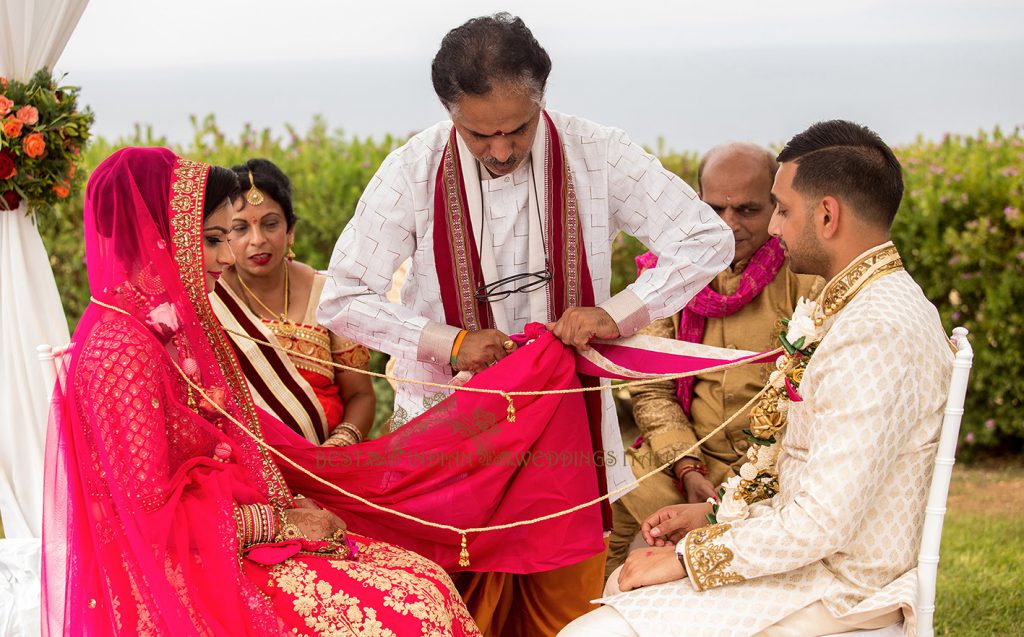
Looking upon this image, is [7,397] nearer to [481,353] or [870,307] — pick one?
[481,353]

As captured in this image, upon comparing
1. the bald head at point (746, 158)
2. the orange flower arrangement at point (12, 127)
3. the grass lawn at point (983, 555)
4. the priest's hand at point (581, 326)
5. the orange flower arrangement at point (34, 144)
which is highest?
the orange flower arrangement at point (12, 127)

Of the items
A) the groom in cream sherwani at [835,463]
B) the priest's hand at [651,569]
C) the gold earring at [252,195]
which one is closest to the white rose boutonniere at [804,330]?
the groom in cream sherwani at [835,463]

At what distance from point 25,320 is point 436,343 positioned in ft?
8.26

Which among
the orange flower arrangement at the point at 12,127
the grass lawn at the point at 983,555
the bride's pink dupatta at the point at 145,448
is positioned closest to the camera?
the bride's pink dupatta at the point at 145,448

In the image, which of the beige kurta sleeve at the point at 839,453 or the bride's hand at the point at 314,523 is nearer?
the beige kurta sleeve at the point at 839,453

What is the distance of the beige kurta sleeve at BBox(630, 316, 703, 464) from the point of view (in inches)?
172

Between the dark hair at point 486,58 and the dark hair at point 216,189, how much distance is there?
2.56 feet

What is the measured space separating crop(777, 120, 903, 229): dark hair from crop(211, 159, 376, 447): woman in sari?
2370mm

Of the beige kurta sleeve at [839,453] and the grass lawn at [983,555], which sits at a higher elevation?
the beige kurta sleeve at [839,453]

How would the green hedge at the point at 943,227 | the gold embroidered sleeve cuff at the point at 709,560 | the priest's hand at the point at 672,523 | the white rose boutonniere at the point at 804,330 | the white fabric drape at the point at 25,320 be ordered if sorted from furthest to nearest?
the green hedge at the point at 943,227, the white fabric drape at the point at 25,320, the priest's hand at the point at 672,523, the white rose boutonniere at the point at 804,330, the gold embroidered sleeve cuff at the point at 709,560

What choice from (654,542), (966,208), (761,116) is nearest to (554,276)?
(654,542)

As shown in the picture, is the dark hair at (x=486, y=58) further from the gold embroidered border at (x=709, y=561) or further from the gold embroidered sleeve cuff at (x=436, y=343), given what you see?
the gold embroidered border at (x=709, y=561)

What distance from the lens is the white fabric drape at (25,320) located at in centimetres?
502

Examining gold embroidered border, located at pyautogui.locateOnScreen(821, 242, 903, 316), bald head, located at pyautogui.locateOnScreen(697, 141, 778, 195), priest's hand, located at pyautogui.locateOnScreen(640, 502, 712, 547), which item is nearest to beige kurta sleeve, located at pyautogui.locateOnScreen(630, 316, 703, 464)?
bald head, located at pyautogui.locateOnScreen(697, 141, 778, 195)
